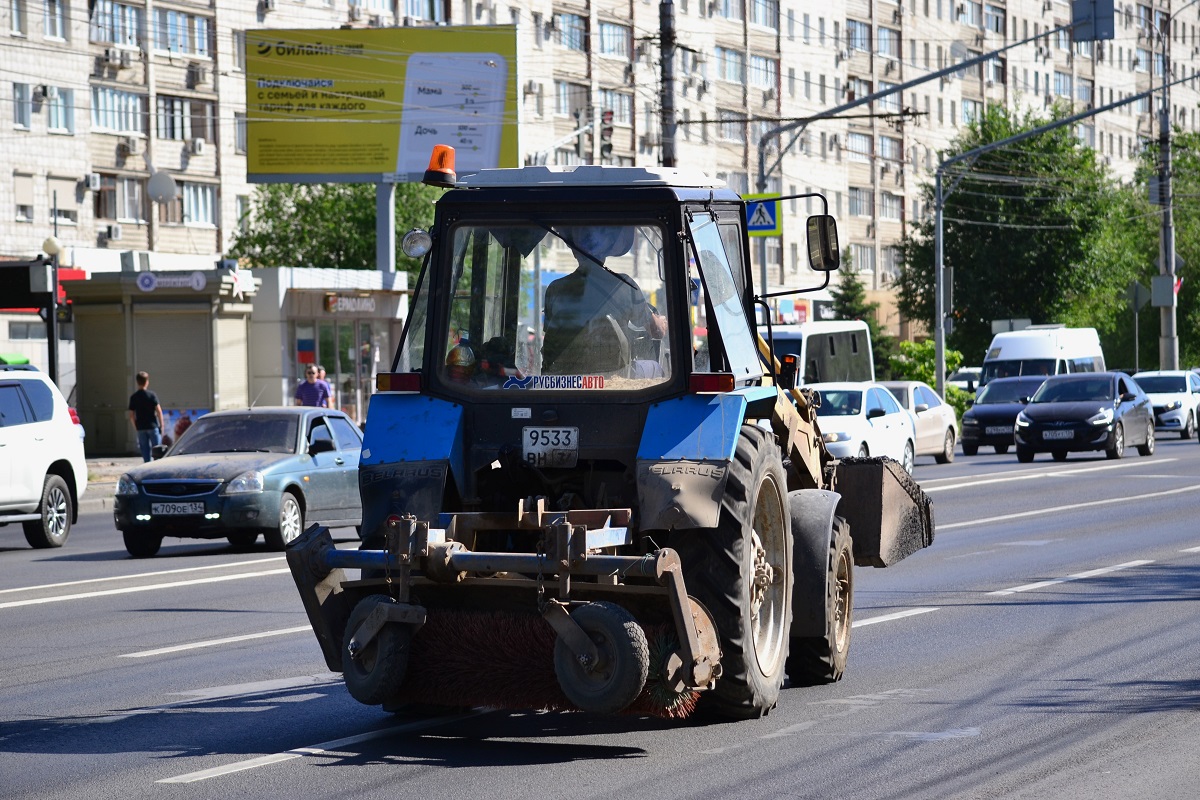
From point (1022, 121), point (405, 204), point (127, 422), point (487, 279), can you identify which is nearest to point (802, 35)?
point (1022, 121)

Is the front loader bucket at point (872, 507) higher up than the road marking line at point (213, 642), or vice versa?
the front loader bucket at point (872, 507)

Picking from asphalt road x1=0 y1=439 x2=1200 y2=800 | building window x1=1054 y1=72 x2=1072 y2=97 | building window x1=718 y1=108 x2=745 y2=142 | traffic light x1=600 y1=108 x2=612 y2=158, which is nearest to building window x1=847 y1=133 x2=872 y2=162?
building window x1=718 y1=108 x2=745 y2=142

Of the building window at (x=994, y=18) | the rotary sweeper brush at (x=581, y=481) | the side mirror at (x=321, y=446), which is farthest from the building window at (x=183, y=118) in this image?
the rotary sweeper brush at (x=581, y=481)

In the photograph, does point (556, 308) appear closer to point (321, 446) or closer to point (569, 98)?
point (321, 446)

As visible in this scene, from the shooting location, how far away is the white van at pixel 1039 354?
4694 centimetres

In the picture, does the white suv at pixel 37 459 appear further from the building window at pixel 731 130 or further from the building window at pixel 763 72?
the building window at pixel 763 72

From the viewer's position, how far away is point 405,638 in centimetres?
785

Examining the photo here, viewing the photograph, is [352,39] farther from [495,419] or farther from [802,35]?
[802,35]

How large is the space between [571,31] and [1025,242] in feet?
61.3

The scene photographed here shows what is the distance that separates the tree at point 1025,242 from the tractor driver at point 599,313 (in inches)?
2623

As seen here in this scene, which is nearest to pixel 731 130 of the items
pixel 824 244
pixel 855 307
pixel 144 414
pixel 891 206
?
pixel 855 307

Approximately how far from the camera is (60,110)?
185 ft

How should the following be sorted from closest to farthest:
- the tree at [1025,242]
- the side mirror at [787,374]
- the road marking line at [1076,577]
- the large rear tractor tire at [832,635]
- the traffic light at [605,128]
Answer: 1. the large rear tractor tire at [832,635]
2. the side mirror at [787,374]
3. the road marking line at [1076,577]
4. the traffic light at [605,128]
5. the tree at [1025,242]

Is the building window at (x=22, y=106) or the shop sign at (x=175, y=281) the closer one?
the shop sign at (x=175, y=281)
